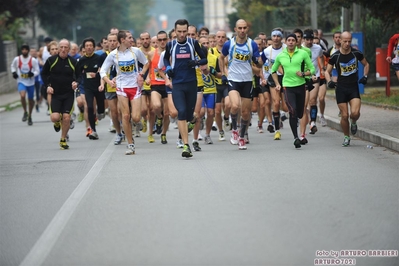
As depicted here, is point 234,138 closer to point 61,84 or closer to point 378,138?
point 378,138

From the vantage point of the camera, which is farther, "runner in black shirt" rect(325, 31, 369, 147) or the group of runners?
"runner in black shirt" rect(325, 31, 369, 147)

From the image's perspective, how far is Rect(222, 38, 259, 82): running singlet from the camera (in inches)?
631

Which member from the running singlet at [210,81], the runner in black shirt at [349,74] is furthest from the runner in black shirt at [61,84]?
the runner in black shirt at [349,74]

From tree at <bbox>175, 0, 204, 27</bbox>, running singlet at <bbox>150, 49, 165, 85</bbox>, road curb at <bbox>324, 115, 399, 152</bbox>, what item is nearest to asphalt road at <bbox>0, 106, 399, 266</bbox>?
road curb at <bbox>324, 115, 399, 152</bbox>

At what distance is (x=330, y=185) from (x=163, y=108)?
7430 millimetres

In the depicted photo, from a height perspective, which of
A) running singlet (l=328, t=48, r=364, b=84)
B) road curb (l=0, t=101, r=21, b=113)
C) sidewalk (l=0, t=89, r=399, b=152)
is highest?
running singlet (l=328, t=48, r=364, b=84)

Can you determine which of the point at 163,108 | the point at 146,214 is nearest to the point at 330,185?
Answer: the point at 146,214

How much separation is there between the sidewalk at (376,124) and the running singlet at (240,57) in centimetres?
250

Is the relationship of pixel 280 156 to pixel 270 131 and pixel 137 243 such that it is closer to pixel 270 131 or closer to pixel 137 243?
pixel 270 131

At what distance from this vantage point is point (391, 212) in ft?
30.8

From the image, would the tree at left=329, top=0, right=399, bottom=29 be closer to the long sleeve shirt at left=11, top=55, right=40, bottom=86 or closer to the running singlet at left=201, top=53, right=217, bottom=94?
the running singlet at left=201, top=53, right=217, bottom=94

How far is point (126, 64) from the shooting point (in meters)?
16.2

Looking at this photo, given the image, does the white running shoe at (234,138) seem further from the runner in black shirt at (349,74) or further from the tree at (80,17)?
the tree at (80,17)

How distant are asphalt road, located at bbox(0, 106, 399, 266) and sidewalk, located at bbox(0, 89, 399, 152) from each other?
0.42 meters
